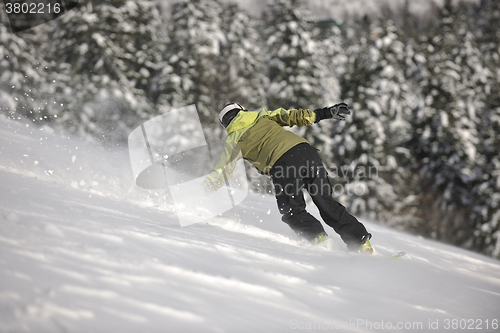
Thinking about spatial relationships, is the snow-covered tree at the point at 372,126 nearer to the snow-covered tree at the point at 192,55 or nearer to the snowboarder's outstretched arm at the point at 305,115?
the snow-covered tree at the point at 192,55

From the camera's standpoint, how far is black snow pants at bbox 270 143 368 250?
348 cm

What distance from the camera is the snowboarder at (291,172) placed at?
11.5 ft

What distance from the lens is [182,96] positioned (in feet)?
56.1

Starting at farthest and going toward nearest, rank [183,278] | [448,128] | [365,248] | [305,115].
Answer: [448,128]
[305,115]
[365,248]
[183,278]

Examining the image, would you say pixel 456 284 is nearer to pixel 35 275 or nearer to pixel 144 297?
Result: pixel 144 297

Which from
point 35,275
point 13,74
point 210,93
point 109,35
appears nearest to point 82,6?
point 109,35

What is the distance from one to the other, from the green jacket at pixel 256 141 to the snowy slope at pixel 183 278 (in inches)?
25.1

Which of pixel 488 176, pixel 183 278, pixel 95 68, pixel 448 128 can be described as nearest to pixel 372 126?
pixel 448 128

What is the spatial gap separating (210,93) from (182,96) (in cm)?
239

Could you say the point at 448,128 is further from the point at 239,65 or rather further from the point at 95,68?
the point at 95,68

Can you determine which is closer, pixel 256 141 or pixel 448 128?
pixel 256 141

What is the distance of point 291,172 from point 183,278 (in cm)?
198

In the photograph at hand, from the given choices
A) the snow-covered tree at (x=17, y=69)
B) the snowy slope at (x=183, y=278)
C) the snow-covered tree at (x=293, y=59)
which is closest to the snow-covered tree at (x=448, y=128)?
the snow-covered tree at (x=293, y=59)

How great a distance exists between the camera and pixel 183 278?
1786 mm
